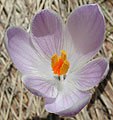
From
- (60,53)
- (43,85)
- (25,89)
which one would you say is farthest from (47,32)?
(25,89)

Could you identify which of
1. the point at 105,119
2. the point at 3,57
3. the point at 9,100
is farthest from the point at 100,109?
the point at 3,57

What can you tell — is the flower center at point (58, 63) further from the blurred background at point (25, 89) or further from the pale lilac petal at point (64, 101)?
the blurred background at point (25, 89)

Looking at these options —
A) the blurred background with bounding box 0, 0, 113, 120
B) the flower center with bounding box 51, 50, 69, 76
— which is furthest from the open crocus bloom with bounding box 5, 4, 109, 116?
the blurred background with bounding box 0, 0, 113, 120

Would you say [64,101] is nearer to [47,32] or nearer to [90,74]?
[90,74]

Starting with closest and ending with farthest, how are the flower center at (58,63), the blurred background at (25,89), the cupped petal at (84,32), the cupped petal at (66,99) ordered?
1. the cupped petal at (66,99)
2. the cupped petal at (84,32)
3. the flower center at (58,63)
4. the blurred background at (25,89)

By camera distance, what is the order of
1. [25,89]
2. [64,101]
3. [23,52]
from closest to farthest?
[64,101]
[23,52]
[25,89]

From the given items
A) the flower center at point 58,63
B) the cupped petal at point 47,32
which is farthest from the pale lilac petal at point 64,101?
the cupped petal at point 47,32

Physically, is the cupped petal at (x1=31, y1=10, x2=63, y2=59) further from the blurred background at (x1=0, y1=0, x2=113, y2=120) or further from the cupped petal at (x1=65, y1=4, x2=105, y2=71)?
the blurred background at (x1=0, y1=0, x2=113, y2=120)

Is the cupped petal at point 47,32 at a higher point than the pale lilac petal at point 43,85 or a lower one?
higher
